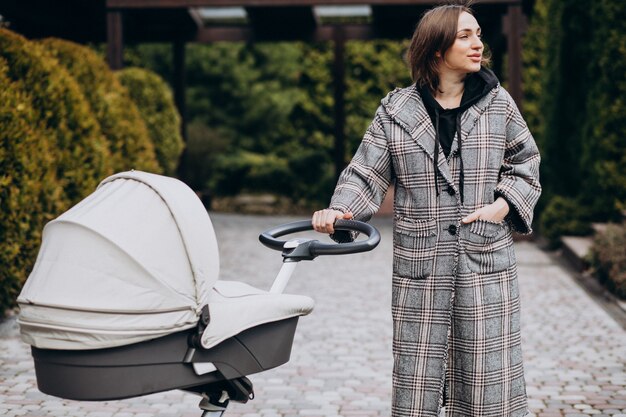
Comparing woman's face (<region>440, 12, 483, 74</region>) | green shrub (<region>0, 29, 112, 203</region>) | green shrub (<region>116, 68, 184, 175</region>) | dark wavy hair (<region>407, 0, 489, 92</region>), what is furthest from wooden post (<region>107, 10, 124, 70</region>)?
woman's face (<region>440, 12, 483, 74</region>)

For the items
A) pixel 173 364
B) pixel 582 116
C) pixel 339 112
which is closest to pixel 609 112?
pixel 582 116

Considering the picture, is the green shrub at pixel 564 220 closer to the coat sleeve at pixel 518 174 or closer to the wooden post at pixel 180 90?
the wooden post at pixel 180 90

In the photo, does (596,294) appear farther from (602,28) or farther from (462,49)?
(462,49)

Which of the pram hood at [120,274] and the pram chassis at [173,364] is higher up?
the pram hood at [120,274]

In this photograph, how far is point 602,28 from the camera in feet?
32.2

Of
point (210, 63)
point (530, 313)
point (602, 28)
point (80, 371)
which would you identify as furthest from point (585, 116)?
point (210, 63)

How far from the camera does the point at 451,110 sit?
320cm

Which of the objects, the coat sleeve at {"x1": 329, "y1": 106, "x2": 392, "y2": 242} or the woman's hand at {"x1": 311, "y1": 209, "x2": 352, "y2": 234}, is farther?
the coat sleeve at {"x1": 329, "y1": 106, "x2": 392, "y2": 242}

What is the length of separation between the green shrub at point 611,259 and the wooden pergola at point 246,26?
3430 millimetres

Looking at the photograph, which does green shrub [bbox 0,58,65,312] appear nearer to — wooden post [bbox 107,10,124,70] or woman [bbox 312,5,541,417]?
woman [bbox 312,5,541,417]

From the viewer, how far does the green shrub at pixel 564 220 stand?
416 inches

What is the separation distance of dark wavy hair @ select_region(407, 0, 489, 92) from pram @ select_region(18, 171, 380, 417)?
40.8 inches

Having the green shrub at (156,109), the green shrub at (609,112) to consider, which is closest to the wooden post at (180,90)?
the green shrub at (156,109)

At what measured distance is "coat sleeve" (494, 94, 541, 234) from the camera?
10.3 ft
